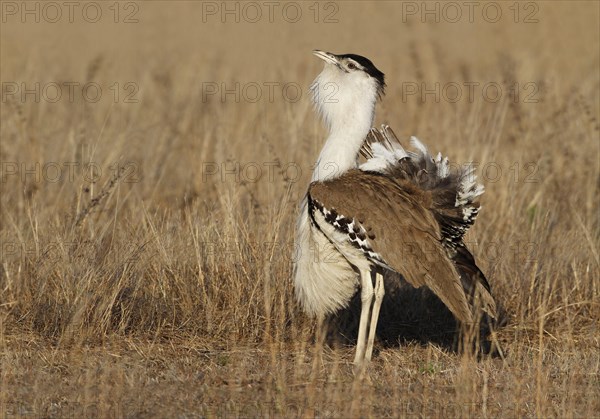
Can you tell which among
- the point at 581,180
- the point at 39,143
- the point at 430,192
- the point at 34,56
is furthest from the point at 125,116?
the point at 430,192

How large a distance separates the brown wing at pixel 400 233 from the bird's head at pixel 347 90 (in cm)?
46

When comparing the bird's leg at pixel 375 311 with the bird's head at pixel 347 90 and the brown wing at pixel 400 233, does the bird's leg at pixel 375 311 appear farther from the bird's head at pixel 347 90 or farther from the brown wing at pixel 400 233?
the bird's head at pixel 347 90

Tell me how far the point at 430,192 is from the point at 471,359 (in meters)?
0.97

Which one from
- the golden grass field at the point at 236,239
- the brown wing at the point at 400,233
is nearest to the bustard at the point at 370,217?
the brown wing at the point at 400,233

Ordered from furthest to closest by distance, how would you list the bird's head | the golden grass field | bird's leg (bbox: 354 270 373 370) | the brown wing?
the bird's head, bird's leg (bbox: 354 270 373 370), the brown wing, the golden grass field

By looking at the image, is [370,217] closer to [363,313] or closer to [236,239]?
[363,313]

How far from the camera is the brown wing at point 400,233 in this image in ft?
16.9

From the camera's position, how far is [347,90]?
5605mm

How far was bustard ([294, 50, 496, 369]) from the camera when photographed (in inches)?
204

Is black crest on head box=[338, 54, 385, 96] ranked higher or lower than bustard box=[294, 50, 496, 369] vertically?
higher

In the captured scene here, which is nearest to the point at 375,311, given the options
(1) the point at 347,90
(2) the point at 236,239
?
(2) the point at 236,239

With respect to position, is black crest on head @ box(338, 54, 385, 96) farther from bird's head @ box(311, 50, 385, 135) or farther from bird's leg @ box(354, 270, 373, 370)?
bird's leg @ box(354, 270, 373, 370)

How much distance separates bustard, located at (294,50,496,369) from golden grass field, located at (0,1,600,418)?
0.37 m

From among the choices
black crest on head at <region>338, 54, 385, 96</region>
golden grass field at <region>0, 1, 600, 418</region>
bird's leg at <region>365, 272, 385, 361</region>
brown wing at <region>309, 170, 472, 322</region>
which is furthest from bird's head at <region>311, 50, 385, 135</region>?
bird's leg at <region>365, 272, 385, 361</region>
